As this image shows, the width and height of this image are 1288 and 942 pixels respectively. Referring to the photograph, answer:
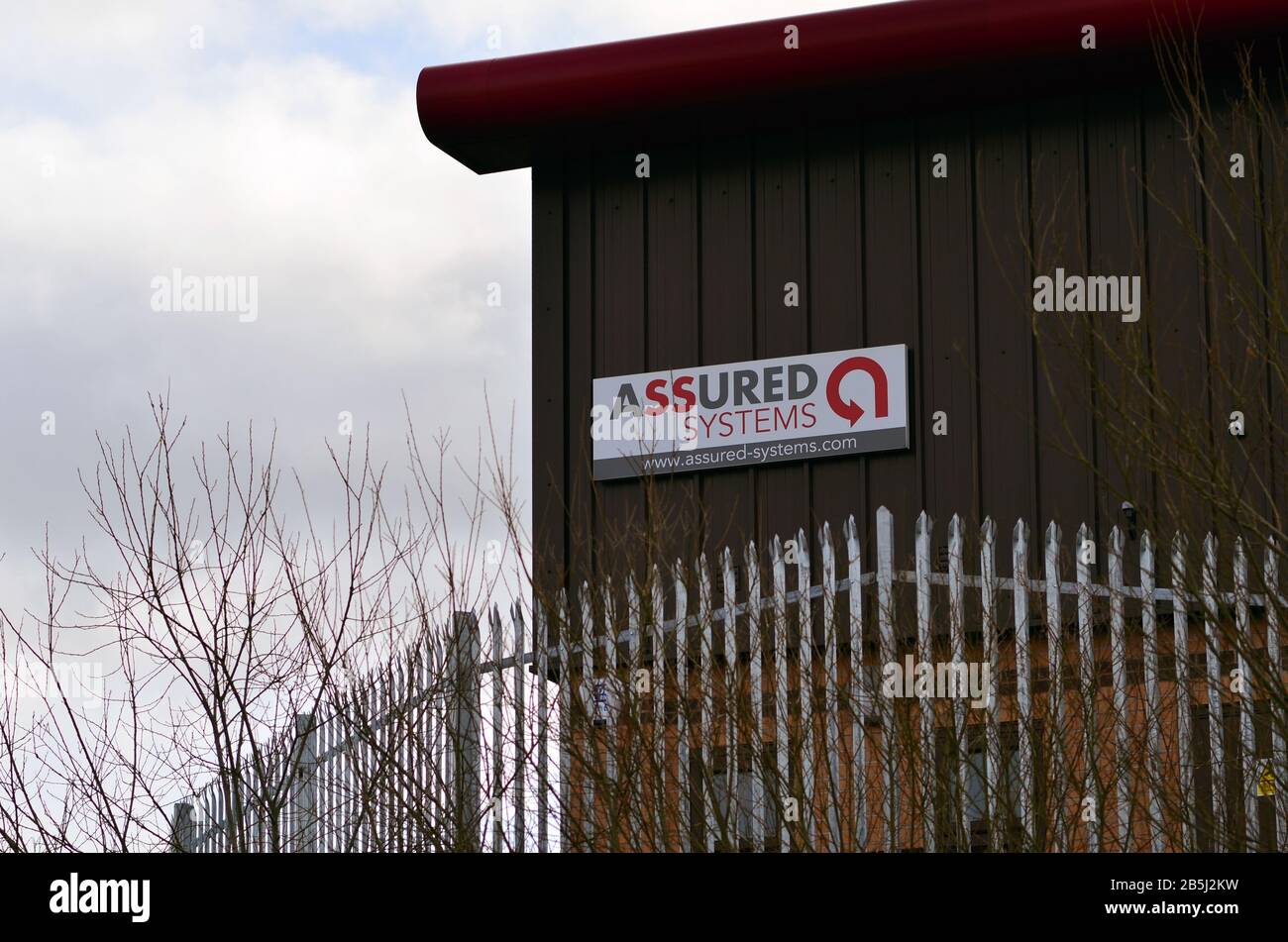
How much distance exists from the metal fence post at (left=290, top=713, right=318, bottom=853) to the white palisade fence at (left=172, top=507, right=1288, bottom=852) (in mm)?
69

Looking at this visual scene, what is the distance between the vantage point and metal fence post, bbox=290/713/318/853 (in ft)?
26.4

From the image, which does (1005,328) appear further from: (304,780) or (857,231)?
(304,780)

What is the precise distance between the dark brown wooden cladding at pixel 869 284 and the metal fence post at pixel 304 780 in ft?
6.85

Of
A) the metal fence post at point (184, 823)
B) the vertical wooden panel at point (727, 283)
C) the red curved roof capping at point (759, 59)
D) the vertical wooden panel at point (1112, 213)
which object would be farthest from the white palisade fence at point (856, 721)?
the red curved roof capping at point (759, 59)

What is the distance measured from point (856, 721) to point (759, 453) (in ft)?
16.3

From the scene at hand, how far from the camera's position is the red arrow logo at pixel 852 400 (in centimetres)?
1203

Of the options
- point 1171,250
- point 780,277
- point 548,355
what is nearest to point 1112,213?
point 1171,250

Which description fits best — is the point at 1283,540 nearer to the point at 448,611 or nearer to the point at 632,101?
the point at 448,611

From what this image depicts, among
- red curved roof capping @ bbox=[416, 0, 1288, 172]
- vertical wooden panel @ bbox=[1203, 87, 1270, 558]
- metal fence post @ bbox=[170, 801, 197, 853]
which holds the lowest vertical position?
metal fence post @ bbox=[170, 801, 197, 853]

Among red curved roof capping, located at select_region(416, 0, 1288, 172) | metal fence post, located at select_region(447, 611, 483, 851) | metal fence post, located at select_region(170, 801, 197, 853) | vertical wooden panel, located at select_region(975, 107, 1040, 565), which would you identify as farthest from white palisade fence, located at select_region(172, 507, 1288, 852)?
red curved roof capping, located at select_region(416, 0, 1288, 172)

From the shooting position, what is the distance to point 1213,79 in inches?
462

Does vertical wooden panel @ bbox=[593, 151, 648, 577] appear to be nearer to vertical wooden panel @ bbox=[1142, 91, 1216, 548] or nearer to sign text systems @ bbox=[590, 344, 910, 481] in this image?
sign text systems @ bbox=[590, 344, 910, 481]

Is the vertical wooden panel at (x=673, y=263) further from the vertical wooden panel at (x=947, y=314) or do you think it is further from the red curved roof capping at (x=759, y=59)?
the vertical wooden panel at (x=947, y=314)
